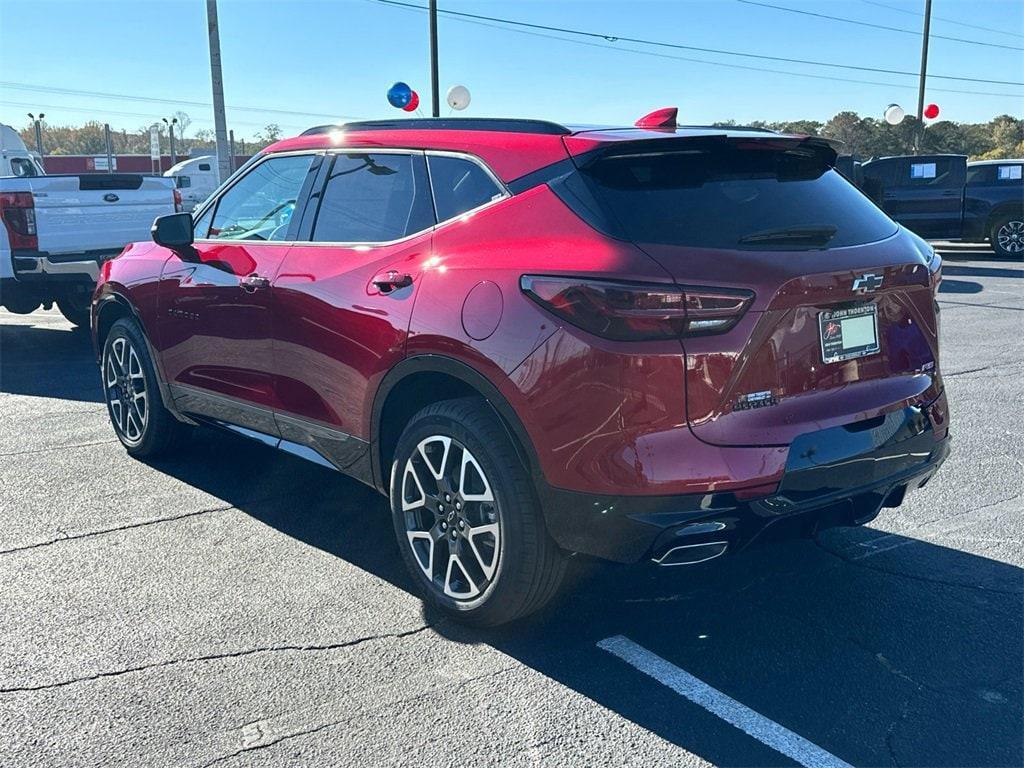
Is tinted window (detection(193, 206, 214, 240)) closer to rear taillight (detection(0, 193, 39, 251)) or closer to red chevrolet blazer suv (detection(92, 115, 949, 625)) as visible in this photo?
red chevrolet blazer suv (detection(92, 115, 949, 625))

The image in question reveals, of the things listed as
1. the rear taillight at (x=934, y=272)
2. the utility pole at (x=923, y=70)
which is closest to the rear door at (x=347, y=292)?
the rear taillight at (x=934, y=272)

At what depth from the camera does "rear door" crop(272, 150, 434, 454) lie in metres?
3.70

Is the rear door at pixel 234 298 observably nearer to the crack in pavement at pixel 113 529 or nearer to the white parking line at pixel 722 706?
the crack in pavement at pixel 113 529

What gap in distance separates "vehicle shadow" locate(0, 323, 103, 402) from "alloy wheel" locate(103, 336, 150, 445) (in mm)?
1626

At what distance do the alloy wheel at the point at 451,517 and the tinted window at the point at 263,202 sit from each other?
145cm

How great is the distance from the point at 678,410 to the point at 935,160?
16955 millimetres

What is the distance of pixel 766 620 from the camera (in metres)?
3.57

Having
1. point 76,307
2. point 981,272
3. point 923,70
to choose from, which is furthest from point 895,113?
point 76,307

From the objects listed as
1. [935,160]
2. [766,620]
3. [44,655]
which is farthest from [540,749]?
[935,160]

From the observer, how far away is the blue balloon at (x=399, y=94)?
18.1 m

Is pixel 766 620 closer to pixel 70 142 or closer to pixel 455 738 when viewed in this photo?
pixel 455 738

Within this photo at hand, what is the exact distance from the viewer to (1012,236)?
17.8 metres

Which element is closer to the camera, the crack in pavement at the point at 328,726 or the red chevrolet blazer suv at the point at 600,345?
the crack in pavement at the point at 328,726

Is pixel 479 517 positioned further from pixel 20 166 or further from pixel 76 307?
pixel 20 166
